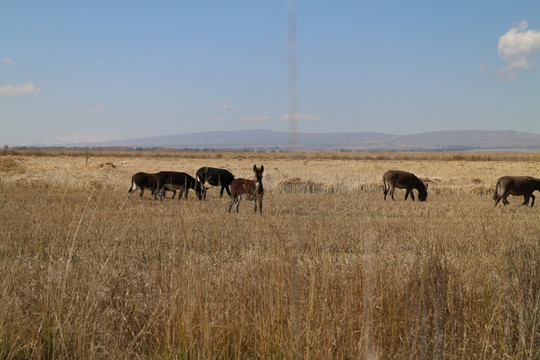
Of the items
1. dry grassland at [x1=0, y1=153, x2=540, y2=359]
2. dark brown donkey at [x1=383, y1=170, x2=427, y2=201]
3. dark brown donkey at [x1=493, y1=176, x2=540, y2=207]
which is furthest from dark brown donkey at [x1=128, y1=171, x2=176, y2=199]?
dark brown donkey at [x1=493, y1=176, x2=540, y2=207]

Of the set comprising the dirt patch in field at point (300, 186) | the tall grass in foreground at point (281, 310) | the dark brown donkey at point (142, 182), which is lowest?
the dirt patch in field at point (300, 186)

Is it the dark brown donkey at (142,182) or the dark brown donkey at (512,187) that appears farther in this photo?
the dark brown donkey at (142,182)

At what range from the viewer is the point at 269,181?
2641 centimetres

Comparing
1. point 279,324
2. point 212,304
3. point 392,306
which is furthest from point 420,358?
point 212,304

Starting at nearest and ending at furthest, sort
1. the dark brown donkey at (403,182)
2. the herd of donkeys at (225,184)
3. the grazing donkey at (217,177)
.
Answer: the herd of donkeys at (225,184)
the grazing donkey at (217,177)
the dark brown donkey at (403,182)

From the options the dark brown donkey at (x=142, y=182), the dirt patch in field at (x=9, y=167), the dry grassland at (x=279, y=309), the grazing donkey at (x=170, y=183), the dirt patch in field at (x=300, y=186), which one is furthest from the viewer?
the dirt patch in field at (x=9, y=167)

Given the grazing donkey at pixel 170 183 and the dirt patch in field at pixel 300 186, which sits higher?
the grazing donkey at pixel 170 183

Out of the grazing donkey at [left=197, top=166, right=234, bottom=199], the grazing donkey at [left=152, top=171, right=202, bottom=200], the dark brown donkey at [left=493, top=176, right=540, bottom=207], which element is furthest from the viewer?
the grazing donkey at [left=197, top=166, right=234, bottom=199]

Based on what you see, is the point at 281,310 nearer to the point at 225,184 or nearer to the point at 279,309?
the point at 279,309

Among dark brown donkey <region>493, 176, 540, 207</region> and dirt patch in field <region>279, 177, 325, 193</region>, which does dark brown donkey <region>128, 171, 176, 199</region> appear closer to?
dirt patch in field <region>279, 177, 325, 193</region>

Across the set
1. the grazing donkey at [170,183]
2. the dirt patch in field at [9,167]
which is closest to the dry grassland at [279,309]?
the grazing donkey at [170,183]

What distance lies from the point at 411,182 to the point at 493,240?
11618mm

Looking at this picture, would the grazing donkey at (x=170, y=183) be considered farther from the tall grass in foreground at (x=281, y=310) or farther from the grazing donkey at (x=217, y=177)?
the tall grass in foreground at (x=281, y=310)

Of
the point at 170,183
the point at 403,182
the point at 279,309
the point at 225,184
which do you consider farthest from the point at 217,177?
the point at 279,309
